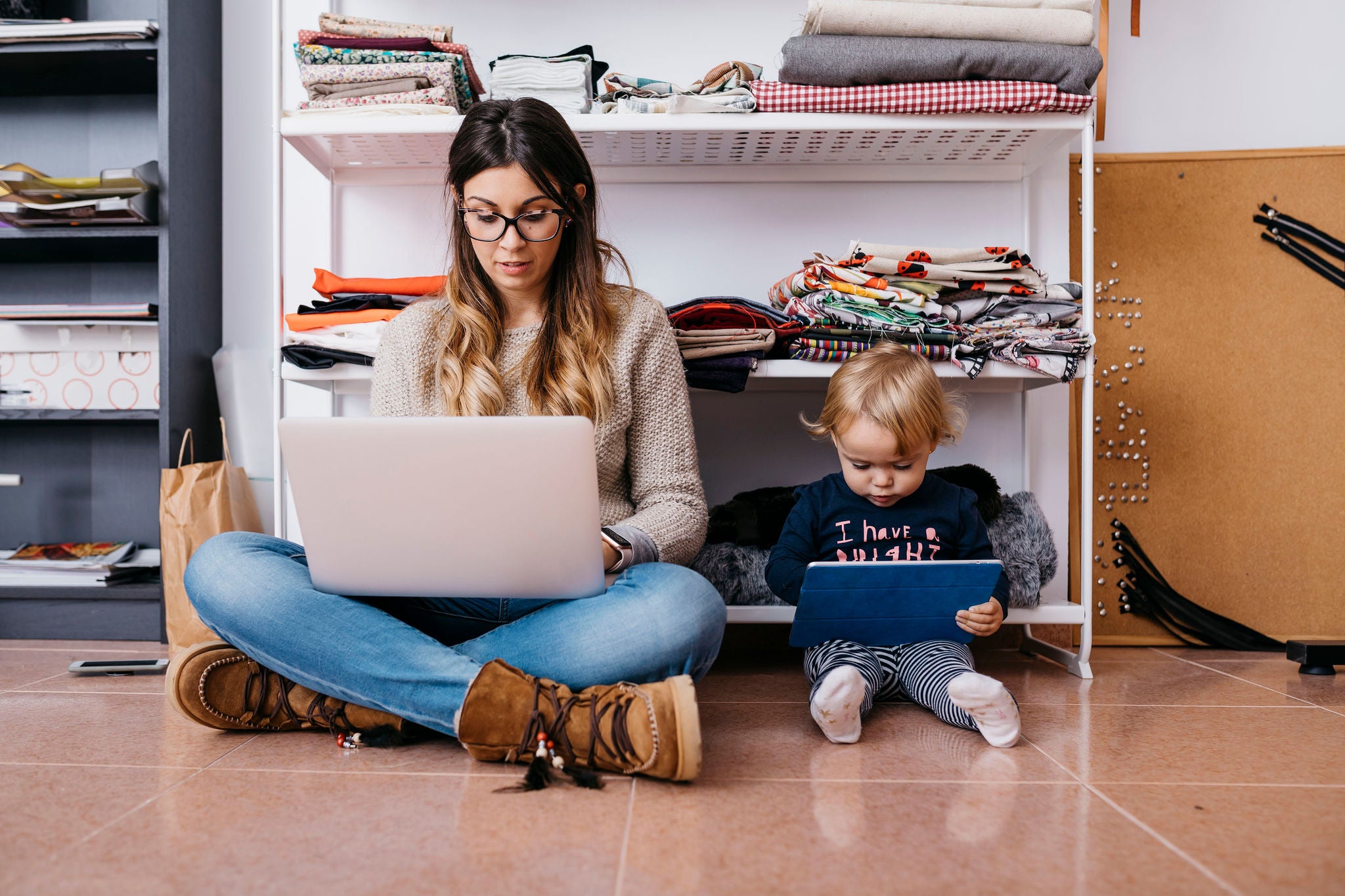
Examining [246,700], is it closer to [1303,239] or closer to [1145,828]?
[1145,828]

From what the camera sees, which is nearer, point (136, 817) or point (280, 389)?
point (136, 817)

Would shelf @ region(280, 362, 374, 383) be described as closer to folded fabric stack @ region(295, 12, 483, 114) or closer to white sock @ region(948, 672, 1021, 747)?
folded fabric stack @ region(295, 12, 483, 114)

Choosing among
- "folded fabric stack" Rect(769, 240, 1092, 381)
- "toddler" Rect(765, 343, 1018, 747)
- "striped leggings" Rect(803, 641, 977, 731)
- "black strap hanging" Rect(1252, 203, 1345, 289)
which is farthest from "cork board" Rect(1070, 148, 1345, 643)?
"striped leggings" Rect(803, 641, 977, 731)

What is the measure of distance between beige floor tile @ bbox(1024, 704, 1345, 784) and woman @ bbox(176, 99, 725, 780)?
1.59 ft

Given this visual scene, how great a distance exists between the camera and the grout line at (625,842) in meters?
0.72

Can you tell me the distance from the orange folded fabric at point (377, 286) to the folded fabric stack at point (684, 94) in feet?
1.47

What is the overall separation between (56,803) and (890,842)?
825mm

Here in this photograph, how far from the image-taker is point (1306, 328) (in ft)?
6.24

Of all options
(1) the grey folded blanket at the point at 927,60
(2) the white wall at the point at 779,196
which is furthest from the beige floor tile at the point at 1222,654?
(1) the grey folded blanket at the point at 927,60

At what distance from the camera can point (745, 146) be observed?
174 cm

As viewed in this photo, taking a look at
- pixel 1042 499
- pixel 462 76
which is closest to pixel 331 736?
pixel 462 76

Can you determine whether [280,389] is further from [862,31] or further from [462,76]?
[862,31]

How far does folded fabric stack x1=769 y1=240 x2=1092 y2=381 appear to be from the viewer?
1.58 m

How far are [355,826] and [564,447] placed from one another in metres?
0.41
